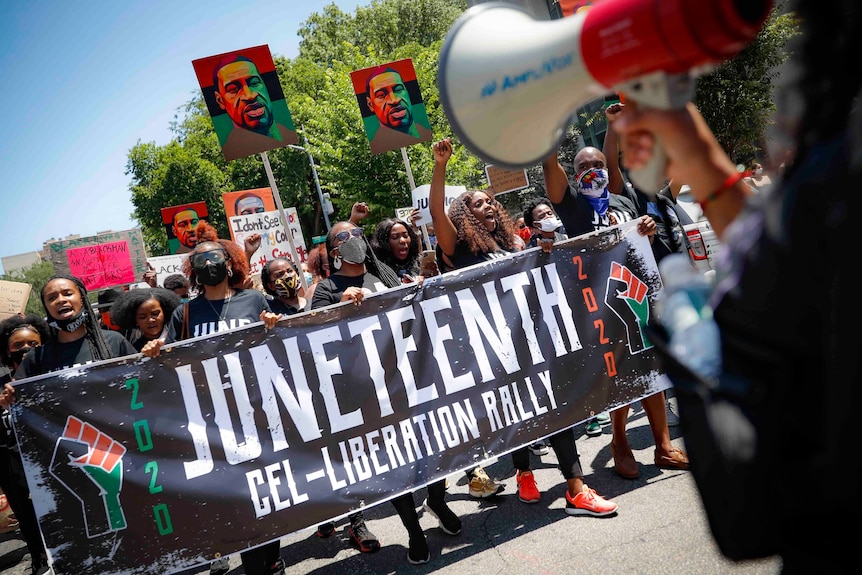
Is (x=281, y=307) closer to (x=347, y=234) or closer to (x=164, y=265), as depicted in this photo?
(x=347, y=234)

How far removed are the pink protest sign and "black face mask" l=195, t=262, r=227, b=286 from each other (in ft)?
30.9

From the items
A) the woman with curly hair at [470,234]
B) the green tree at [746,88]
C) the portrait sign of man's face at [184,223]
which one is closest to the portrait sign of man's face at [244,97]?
the woman with curly hair at [470,234]

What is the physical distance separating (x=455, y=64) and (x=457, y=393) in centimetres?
261

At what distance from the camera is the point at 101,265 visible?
1220 centimetres

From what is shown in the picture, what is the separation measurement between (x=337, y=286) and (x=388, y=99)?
574 cm

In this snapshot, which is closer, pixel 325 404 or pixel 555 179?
pixel 325 404

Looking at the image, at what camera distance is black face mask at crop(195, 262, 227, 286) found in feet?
12.8

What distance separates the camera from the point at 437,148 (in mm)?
3287

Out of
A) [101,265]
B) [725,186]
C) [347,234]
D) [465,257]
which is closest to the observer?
[725,186]

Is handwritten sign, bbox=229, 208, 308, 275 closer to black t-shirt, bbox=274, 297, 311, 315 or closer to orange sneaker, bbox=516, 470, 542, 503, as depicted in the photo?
black t-shirt, bbox=274, 297, 311, 315

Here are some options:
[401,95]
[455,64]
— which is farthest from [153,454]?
[401,95]

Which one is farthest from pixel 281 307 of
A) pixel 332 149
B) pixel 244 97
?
pixel 332 149

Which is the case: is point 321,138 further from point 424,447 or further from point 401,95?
point 424,447

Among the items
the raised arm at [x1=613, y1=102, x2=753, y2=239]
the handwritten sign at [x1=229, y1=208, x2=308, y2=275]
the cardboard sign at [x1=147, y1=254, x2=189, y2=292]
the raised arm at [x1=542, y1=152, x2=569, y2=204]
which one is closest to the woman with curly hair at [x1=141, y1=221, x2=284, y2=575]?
the raised arm at [x1=542, y1=152, x2=569, y2=204]
